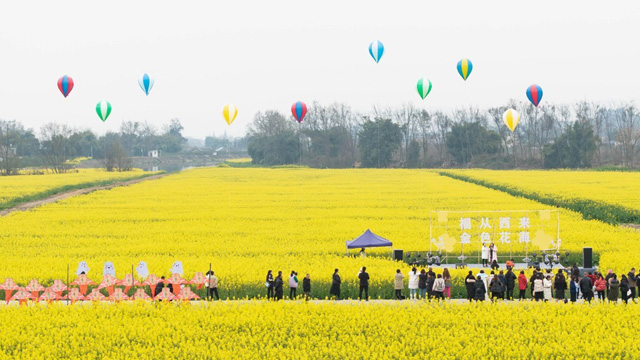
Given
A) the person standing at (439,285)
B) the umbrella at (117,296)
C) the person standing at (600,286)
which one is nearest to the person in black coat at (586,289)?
the person standing at (600,286)

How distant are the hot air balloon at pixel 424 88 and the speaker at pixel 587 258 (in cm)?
2218

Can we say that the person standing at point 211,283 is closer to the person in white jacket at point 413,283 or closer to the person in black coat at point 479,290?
the person in white jacket at point 413,283

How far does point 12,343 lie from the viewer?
44.6ft

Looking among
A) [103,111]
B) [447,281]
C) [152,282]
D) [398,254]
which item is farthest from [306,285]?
[103,111]

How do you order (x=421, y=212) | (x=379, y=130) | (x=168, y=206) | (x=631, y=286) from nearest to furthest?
1. (x=631, y=286)
2. (x=421, y=212)
3. (x=168, y=206)
4. (x=379, y=130)

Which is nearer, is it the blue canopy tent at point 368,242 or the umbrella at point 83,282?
the umbrella at point 83,282

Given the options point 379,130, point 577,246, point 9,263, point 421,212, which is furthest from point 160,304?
point 379,130

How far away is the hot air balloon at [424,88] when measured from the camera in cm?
4344

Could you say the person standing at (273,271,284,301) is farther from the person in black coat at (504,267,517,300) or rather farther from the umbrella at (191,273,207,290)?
the person in black coat at (504,267,517,300)

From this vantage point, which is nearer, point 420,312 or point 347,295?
point 420,312

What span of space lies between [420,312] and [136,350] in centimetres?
687

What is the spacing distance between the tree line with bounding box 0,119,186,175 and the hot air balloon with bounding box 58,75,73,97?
218 ft

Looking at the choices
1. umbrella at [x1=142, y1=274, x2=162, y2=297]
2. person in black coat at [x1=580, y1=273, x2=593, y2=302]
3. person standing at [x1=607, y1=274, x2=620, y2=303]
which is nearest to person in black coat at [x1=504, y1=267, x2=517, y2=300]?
person in black coat at [x1=580, y1=273, x2=593, y2=302]

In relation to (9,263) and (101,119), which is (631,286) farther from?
(101,119)
